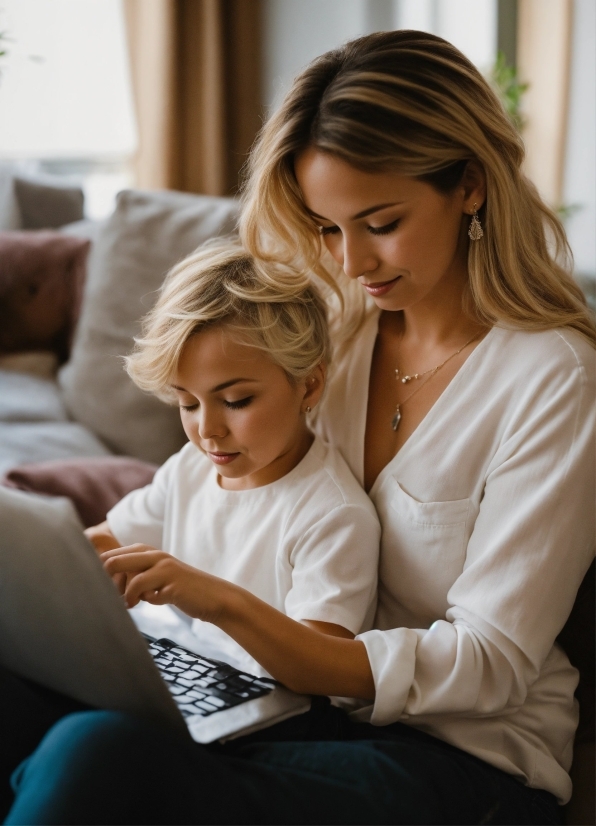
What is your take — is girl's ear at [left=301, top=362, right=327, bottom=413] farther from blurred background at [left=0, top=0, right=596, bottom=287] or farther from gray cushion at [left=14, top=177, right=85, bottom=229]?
blurred background at [left=0, top=0, right=596, bottom=287]

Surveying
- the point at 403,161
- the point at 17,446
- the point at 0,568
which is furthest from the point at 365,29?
the point at 0,568

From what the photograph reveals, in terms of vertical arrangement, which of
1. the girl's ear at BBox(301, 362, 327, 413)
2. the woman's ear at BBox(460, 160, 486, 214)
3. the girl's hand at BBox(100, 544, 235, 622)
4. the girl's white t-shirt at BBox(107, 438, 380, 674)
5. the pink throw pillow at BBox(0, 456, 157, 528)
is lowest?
the pink throw pillow at BBox(0, 456, 157, 528)

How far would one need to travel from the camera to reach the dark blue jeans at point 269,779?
2.48 feet

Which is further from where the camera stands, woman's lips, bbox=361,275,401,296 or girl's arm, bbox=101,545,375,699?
woman's lips, bbox=361,275,401,296

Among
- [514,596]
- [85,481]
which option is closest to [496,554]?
[514,596]

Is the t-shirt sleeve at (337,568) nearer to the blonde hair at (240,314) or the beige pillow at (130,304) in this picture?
the blonde hair at (240,314)

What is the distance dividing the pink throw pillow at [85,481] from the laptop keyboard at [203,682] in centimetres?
57

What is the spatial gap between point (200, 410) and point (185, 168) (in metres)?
2.91

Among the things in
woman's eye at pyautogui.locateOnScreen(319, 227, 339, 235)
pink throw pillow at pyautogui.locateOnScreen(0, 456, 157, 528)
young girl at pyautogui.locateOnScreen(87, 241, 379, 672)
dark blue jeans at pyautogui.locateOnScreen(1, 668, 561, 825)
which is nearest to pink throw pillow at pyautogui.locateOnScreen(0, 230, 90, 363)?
pink throw pillow at pyautogui.locateOnScreen(0, 456, 157, 528)

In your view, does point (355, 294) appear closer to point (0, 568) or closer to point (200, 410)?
point (200, 410)

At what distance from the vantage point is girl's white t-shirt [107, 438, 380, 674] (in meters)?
1.11

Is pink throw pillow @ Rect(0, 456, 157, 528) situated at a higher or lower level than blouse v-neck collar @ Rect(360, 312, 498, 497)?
lower

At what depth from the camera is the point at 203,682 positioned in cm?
103

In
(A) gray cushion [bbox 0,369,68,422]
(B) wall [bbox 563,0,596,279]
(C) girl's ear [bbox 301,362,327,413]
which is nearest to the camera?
(C) girl's ear [bbox 301,362,327,413]
